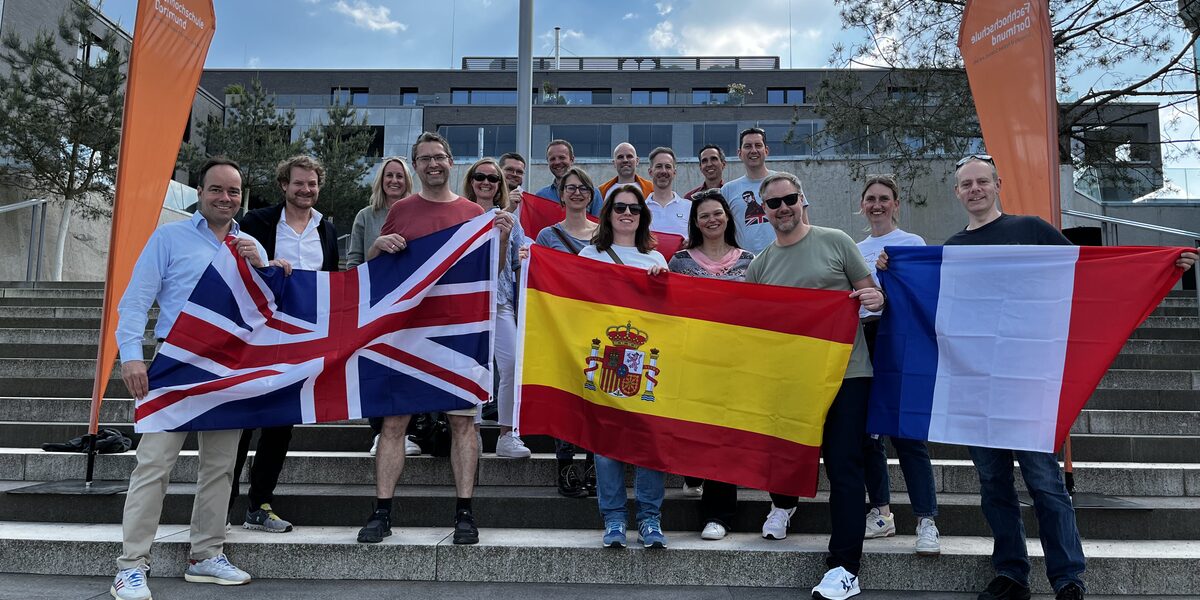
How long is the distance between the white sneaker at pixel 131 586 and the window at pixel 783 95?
1779 inches

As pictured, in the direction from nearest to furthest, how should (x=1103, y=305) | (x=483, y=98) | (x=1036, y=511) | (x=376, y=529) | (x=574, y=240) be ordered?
(x=1036, y=511)
(x=1103, y=305)
(x=376, y=529)
(x=574, y=240)
(x=483, y=98)

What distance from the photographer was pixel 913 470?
421cm

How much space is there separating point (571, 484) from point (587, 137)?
666 inches

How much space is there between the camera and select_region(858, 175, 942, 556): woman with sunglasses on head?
4145 mm

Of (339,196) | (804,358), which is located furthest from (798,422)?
(339,196)

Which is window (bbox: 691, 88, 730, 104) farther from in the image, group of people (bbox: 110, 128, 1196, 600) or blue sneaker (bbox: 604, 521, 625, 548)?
blue sneaker (bbox: 604, 521, 625, 548)

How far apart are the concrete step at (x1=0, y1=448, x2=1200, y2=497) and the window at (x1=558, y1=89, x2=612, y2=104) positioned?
3088 cm

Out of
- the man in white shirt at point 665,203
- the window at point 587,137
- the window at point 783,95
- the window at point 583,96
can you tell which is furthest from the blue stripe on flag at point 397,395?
the window at point 783,95

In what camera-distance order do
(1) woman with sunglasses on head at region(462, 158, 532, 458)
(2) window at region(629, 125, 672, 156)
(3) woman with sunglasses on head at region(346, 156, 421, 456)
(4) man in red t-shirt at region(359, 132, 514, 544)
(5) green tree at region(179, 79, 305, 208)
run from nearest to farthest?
(4) man in red t-shirt at region(359, 132, 514, 544)
(1) woman with sunglasses on head at region(462, 158, 532, 458)
(3) woman with sunglasses on head at region(346, 156, 421, 456)
(2) window at region(629, 125, 672, 156)
(5) green tree at region(179, 79, 305, 208)

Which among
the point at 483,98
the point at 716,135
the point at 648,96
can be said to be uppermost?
the point at 648,96

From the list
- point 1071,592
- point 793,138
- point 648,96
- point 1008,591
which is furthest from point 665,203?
point 648,96

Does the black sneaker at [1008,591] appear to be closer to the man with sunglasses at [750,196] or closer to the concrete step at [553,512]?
the concrete step at [553,512]

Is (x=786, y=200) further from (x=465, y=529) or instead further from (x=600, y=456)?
(x=465, y=529)

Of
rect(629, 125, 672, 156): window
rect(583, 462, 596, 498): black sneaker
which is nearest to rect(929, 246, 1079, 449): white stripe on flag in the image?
rect(583, 462, 596, 498): black sneaker
